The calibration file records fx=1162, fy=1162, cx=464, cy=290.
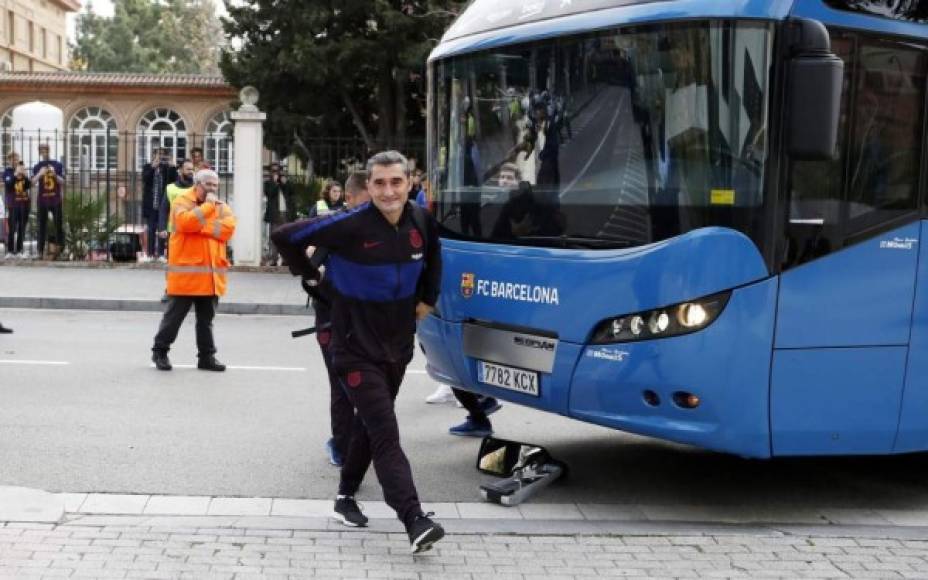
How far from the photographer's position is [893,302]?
577 cm

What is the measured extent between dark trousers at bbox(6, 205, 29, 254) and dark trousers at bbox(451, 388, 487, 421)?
49.0 feet

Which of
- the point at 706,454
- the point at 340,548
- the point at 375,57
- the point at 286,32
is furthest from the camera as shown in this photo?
the point at 286,32

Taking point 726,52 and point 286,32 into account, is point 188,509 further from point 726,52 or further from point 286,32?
point 286,32

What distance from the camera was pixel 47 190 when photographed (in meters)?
19.9

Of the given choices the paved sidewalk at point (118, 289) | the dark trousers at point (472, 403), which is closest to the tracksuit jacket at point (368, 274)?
the dark trousers at point (472, 403)

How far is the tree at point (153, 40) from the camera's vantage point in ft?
267

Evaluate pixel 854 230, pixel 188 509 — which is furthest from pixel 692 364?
pixel 188 509

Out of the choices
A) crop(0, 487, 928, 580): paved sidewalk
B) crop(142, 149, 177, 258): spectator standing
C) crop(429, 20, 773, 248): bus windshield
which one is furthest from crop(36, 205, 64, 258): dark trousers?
crop(0, 487, 928, 580): paved sidewalk

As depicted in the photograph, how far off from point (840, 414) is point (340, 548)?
8.28 ft

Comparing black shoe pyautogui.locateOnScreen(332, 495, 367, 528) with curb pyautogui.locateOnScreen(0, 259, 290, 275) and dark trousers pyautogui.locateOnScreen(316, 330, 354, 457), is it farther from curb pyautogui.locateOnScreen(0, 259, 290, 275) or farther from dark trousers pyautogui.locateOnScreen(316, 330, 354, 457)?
curb pyautogui.locateOnScreen(0, 259, 290, 275)

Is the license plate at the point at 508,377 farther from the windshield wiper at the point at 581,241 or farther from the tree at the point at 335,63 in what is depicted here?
the tree at the point at 335,63

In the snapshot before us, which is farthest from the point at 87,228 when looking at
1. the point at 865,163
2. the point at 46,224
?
the point at 865,163

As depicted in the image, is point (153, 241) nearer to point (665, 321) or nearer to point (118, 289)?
point (118, 289)

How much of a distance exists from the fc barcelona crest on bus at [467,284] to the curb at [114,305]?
9482 millimetres
